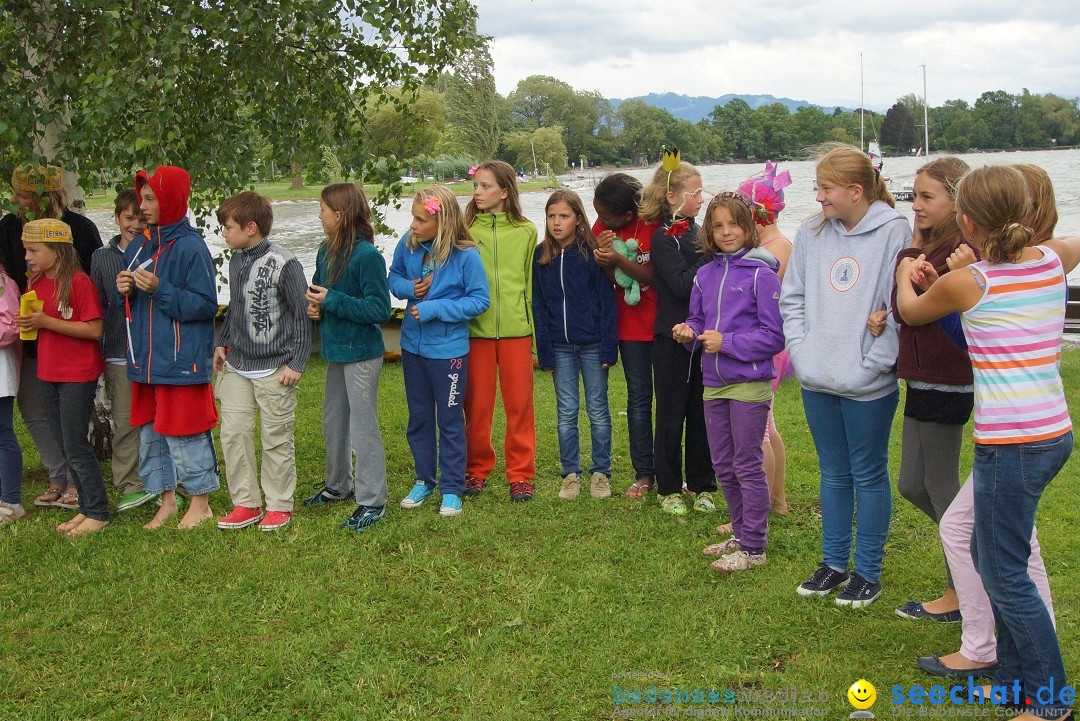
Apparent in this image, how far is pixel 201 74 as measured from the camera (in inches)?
237

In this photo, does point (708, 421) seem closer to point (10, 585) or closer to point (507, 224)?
point (507, 224)

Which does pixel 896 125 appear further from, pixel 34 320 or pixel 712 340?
pixel 34 320

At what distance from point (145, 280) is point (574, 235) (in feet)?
7.94

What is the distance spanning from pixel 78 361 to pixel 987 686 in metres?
4.61

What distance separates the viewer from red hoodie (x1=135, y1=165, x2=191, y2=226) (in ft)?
16.0

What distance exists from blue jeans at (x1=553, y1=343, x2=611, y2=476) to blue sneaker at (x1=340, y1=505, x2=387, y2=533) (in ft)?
4.14

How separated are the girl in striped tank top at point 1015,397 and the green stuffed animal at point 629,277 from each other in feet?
8.16

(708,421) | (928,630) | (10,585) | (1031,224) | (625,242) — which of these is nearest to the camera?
(1031,224)

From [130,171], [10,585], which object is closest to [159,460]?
[10,585]

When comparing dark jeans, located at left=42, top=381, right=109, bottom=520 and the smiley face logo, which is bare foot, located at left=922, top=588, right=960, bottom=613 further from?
dark jeans, located at left=42, top=381, right=109, bottom=520

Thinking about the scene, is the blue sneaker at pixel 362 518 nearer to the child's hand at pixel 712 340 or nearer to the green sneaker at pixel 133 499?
the green sneaker at pixel 133 499

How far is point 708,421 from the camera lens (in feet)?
15.4

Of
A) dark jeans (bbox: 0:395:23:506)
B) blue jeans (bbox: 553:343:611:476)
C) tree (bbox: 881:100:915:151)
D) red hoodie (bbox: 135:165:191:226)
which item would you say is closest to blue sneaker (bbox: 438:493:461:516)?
blue jeans (bbox: 553:343:611:476)

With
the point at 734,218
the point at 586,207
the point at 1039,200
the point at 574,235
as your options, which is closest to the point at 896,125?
the point at 586,207
